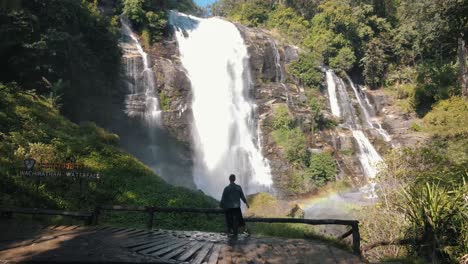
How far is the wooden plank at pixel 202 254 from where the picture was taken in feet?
18.1

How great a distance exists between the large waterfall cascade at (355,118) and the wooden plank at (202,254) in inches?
845

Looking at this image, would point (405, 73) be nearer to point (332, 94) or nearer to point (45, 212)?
point (332, 94)

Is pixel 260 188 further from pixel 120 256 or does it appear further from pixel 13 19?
pixel 120 256

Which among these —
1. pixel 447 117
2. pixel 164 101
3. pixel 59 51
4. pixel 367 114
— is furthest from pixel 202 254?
pixel 367 114

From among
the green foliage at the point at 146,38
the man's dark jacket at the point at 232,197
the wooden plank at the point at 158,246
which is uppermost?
the green foliage at the point at 146,38

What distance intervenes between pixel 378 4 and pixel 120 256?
4853cm

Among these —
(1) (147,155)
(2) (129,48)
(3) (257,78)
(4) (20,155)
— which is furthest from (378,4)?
(4) (20,155)

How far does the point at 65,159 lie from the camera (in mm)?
13930

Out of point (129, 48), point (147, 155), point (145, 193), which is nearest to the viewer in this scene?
point (145, 193)

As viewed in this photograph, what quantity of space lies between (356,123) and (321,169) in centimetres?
845

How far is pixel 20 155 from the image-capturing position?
41.4 ft

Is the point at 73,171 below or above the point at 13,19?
below

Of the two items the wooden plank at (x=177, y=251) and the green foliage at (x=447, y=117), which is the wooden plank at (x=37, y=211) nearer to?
the wooden plank at (x=177, y=251)

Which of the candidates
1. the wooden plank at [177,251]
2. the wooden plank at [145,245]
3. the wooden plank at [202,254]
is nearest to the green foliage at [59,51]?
the wooden plank at [145,245]
